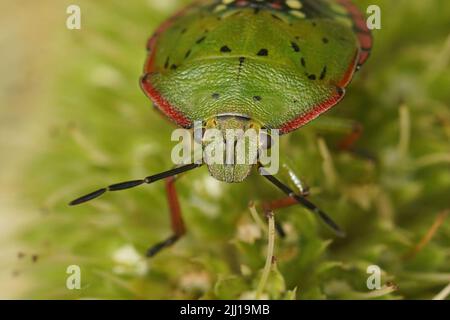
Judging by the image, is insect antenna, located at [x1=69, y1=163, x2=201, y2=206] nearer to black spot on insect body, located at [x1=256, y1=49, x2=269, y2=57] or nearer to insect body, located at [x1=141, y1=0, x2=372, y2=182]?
insect body, located at [x1=141, y1=0, x2=372, y2=182]

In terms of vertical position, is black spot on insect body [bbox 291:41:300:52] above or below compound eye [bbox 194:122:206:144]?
above

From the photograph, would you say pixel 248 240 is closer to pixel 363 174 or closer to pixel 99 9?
pixel 363 174

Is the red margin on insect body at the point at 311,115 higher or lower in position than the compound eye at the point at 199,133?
higher

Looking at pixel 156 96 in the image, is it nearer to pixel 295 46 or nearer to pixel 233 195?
pixel 295 46

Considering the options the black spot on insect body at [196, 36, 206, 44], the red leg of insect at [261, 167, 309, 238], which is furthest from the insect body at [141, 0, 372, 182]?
the red leg of insect at [261, 167, 309, 238]

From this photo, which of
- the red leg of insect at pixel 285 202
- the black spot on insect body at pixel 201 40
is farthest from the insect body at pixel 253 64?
the red leg of insect at pixel 285 202

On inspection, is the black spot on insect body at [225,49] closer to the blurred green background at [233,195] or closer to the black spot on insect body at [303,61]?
the black spot on insect body at [303,61]

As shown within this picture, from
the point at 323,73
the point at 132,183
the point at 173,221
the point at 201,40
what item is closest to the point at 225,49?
the point at 201,40
